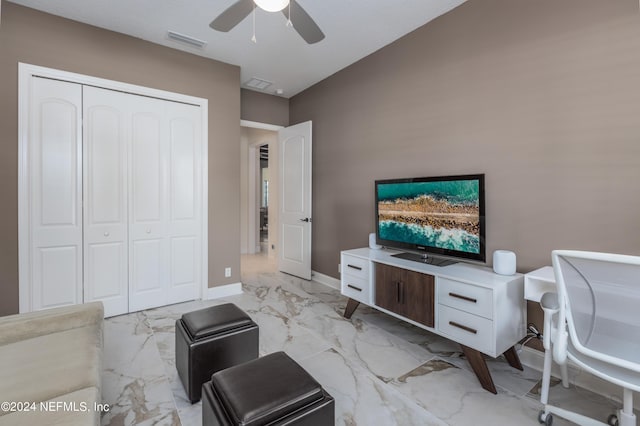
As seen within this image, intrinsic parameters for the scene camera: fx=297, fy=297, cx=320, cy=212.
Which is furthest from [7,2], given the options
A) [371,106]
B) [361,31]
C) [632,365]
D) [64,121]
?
[632,365]

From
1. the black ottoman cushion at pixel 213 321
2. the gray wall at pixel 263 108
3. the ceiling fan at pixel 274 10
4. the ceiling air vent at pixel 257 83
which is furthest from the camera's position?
the gray wall at pixel 263 108

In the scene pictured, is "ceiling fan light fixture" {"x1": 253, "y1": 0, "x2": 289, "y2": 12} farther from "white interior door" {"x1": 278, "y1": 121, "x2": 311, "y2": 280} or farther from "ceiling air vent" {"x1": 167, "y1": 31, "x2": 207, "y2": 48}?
"white interior door" {"x1": 278, "y1": 121, "x2": 311, "y2": 280}

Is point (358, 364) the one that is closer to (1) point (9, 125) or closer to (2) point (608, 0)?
(2) point (608, 0)

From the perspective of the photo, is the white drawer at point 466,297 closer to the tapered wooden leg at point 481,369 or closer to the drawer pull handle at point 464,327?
the drawer pull handle at point 464,327

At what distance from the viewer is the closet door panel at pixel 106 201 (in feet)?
9.61

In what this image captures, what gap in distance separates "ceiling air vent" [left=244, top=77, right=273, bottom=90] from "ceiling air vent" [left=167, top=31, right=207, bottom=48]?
0.95m

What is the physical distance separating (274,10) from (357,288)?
2.32 m

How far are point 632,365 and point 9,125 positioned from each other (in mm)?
4420

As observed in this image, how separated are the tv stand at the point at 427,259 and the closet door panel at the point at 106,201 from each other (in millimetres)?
2827

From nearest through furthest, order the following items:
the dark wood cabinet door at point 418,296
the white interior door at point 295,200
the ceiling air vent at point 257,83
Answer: the dark wood cabinet door at point 418,296 → the ceiling air vent at point 257,83 → the white interior door at point 295,200

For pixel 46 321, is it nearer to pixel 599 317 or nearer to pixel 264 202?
pixel 599 317

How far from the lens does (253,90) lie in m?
4.48

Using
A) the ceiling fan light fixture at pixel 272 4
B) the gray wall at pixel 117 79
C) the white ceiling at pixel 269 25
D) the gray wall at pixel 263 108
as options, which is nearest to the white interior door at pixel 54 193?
the gray wall at pixel 117 79

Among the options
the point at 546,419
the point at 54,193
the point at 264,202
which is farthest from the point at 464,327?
the point at 264,202
